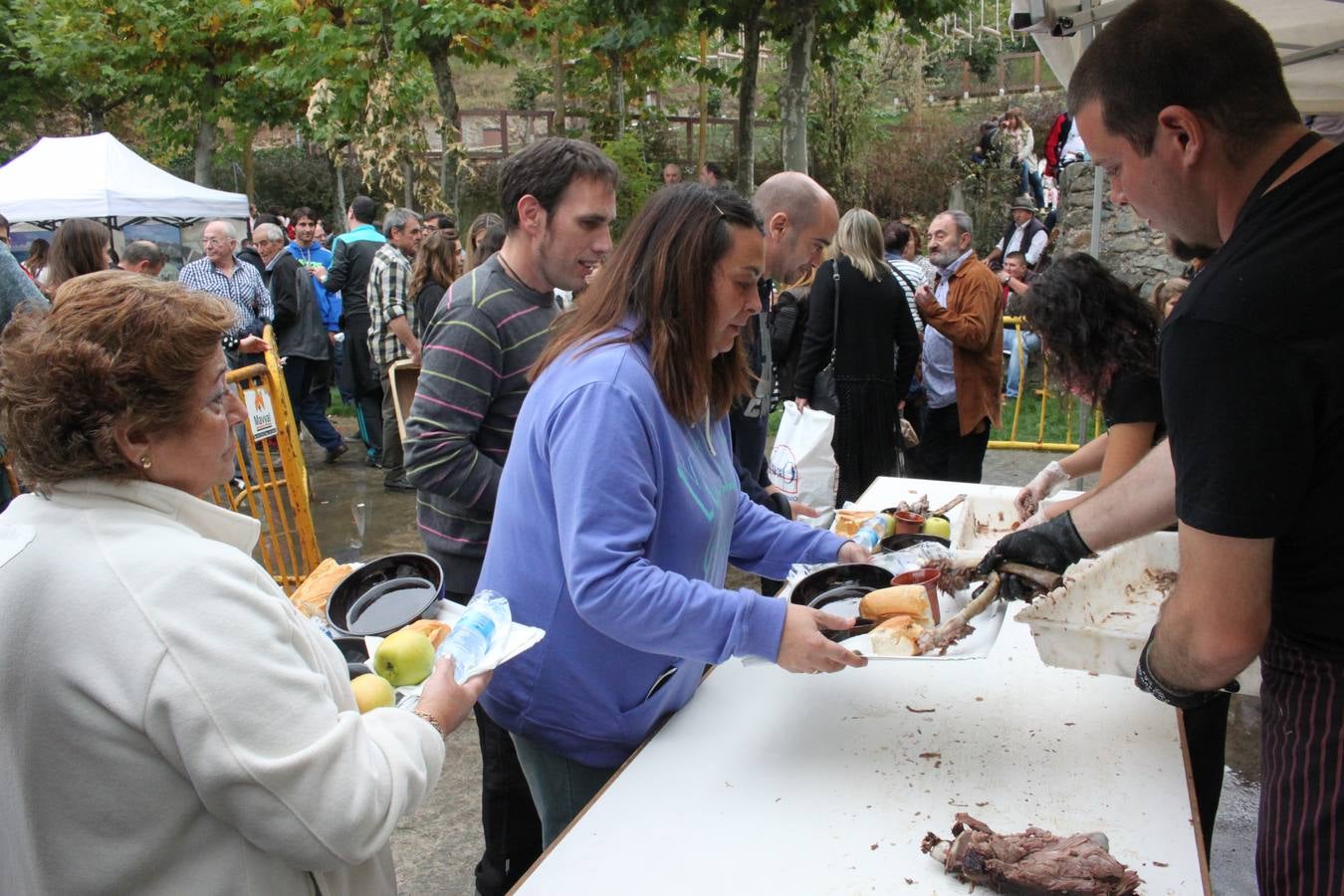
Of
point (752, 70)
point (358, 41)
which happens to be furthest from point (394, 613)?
point (358, 41)

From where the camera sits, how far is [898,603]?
6.50 feet

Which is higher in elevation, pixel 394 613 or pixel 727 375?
pixel 727 375

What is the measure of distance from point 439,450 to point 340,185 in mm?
15674

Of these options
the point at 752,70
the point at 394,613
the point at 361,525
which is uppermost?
the point at 752,70

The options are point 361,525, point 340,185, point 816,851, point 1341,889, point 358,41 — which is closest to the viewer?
point 1341,889

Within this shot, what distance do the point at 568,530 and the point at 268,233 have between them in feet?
27.0

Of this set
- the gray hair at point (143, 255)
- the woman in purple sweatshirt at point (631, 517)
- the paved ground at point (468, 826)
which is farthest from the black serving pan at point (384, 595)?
the gray hair at point (143, 255)

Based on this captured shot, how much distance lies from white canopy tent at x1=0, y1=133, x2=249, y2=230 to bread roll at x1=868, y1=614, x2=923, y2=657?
1101cm

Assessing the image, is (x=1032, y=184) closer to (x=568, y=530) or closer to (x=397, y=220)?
(x=397, y=220)

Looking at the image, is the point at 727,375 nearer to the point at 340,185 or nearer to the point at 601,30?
the point at 601,30

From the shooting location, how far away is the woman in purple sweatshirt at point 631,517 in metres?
1.63

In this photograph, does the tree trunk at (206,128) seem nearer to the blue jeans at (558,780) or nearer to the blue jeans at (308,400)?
the blue jeans at (308,400)

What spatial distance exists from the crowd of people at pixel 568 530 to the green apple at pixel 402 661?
0.46 ft

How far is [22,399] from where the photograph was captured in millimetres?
1152
